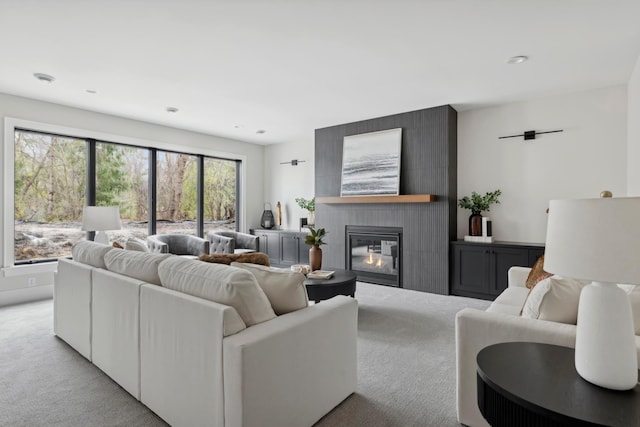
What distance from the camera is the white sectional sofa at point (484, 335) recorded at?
5.16ft

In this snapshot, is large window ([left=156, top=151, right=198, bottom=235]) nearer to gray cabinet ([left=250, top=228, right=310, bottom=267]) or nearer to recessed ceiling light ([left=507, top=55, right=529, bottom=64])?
gray cabinet ([left=250, top=228, right=310, bottom=267])

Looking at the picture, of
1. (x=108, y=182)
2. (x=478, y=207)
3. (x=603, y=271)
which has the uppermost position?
(x=108, y=182)

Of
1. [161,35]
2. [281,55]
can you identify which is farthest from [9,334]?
[281,55]

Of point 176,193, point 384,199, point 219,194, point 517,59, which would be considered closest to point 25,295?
point 176,193

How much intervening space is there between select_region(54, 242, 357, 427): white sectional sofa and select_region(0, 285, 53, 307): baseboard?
9.16 ft

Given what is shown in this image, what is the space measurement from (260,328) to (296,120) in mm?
4342

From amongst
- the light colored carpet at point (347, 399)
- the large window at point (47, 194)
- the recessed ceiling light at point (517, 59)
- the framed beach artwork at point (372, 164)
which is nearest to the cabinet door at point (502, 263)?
the light colored carpet at point (347, 399)

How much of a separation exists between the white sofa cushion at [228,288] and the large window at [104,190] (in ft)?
12.6

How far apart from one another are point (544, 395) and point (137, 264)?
2.18 metres

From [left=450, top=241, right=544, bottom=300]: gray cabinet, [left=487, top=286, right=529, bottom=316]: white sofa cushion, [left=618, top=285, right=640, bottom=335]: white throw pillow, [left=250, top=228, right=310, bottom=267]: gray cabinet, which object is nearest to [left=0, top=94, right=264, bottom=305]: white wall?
[left=250, top=228, right=310, bottom=267]: gray cabinet

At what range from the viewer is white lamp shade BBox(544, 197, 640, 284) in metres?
1.05

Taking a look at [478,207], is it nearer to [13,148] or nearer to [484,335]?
[484,335]

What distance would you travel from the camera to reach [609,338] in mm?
1115

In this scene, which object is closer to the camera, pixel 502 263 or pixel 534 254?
pixel 534 254
